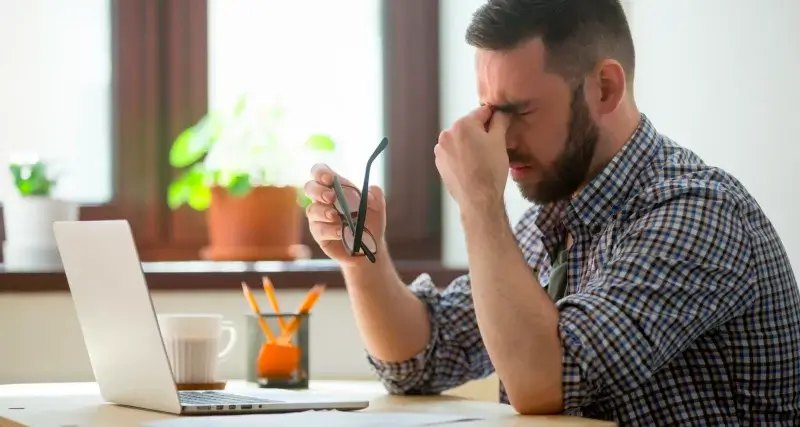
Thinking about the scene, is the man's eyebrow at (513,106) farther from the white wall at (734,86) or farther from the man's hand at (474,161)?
the white wall at (734,86)

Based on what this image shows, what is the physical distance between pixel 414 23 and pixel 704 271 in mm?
1514

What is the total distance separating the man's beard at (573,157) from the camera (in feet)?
5.05

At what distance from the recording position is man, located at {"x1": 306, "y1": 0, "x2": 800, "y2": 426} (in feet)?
4.28

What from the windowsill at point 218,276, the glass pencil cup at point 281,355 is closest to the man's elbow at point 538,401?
the glass pencil cup at point 281,355

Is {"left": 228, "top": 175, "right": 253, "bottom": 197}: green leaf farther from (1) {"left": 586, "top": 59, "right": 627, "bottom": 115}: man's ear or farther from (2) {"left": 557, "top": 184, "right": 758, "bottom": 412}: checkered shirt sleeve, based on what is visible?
(2) {"left": 557, "top": 184, "right": 758, "bottom": 412}: checkered shirt sleeve

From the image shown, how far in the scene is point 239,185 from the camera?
2525mm

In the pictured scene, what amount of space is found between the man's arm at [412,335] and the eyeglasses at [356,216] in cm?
5

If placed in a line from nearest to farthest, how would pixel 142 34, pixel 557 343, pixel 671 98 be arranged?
1. pixel 557 343
2. pixel 671 98
3. pixel 142 34

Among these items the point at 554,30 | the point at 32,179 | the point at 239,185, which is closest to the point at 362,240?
the point at 554,30

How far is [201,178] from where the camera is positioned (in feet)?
8.39

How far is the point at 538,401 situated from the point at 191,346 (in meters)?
0.62

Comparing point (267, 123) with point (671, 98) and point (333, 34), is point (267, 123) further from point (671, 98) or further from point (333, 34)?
point (671, 98)

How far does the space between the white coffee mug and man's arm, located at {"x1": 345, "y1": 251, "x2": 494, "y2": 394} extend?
0.74 feet

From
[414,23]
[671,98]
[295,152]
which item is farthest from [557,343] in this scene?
[414,23]
